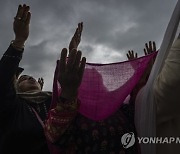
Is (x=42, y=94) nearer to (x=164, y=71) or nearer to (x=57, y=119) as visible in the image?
(x=57, y=119)

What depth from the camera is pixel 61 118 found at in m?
1.36

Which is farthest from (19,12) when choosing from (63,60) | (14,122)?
(14,122)

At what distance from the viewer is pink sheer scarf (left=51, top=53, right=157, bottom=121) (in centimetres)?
153

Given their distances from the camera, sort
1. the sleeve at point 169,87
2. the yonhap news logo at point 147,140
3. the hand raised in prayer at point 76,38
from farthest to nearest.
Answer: the hand raised in prayer at point 76,38 < the yonhap news logo at point 147,140 < the sleeve at point 169,87

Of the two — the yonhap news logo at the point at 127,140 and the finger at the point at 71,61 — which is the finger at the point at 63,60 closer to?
the finger at the point at 71,61

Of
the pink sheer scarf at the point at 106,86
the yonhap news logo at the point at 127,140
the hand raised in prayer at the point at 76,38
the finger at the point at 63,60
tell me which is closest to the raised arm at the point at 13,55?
the hand raised in prayer at the point at 76,38

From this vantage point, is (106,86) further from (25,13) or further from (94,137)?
(25,13)

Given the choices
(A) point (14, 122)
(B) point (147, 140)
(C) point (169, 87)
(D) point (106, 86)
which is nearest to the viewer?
(C) point (169, 87)

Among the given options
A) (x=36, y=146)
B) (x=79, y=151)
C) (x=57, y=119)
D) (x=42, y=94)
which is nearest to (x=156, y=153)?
(x=79, y=151)

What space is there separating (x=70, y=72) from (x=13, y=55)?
770 millimetres

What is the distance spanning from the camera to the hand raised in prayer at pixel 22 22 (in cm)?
185

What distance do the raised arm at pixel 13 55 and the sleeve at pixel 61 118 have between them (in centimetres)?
71

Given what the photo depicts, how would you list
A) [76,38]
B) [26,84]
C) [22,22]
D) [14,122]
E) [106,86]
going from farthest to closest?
[26,84]
[14,122]
[22,22]
[76,38]
[106,86]

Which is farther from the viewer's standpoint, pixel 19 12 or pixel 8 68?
pixel 8 68
